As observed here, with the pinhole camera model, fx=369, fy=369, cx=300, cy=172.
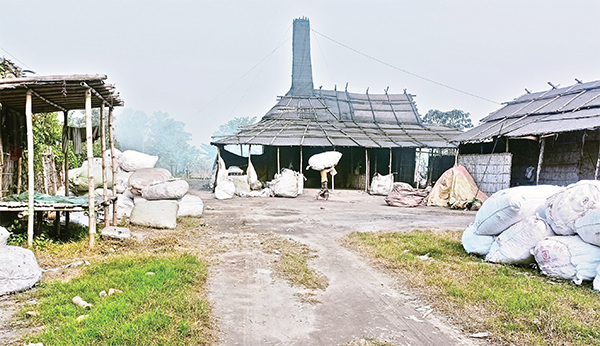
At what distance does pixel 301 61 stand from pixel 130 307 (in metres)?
22.7

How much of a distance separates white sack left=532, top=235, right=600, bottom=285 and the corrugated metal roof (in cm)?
813

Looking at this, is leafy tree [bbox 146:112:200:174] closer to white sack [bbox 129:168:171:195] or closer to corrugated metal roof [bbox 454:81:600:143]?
white sack [bbox 129:168:171:195]

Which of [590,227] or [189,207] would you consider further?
[189,207]

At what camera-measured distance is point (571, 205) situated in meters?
4.37

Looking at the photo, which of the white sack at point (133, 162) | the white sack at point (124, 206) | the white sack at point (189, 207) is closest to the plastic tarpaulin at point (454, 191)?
the white sack at point (189, 207)

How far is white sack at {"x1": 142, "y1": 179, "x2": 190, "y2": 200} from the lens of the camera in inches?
343

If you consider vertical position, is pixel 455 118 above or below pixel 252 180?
above

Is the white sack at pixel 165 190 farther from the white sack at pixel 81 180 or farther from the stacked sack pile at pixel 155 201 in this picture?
the white sack at pixel 81 180

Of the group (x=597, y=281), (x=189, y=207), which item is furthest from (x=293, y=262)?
(x=189, y=207)

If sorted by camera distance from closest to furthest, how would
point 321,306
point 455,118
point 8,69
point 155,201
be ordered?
point 321,306, point 8,69, point 155,201, point 455,118

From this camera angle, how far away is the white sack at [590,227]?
399 cm

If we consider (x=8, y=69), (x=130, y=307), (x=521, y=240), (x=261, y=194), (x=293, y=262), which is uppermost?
(x=8, y=69)

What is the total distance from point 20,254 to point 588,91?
16.7 metres

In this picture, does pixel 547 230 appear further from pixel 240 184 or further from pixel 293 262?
pixel 240 184
